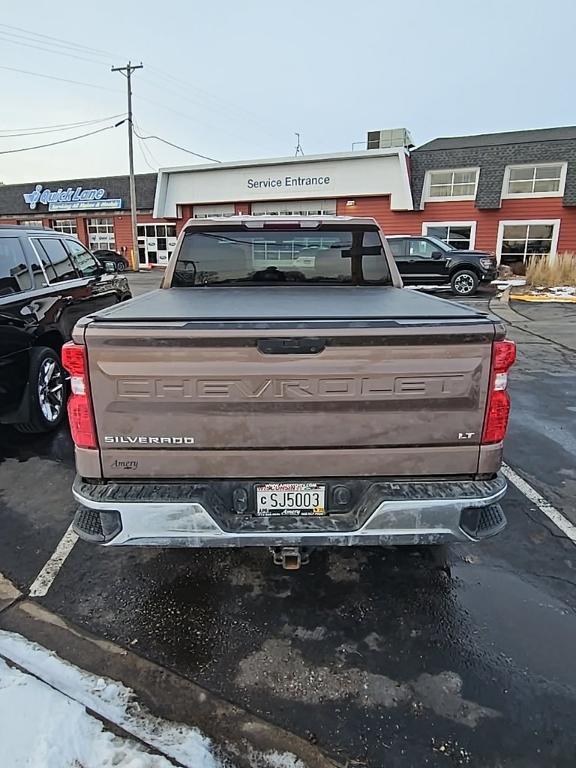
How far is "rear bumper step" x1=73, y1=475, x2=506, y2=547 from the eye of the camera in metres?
2.31

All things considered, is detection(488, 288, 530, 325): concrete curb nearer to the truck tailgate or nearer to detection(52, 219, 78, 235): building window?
the truck tailgate

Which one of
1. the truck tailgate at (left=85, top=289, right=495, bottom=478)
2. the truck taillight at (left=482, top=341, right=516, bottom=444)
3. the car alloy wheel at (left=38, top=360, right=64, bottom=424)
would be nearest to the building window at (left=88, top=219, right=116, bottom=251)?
the car alloy wheel at (left=38, top=360, right=64, bottom=424)

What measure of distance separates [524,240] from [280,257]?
23102mm

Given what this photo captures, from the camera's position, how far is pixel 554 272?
2047 cm

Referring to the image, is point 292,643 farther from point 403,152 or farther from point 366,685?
point 403,152

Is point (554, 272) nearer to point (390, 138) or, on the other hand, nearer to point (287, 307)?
point (390, 138)

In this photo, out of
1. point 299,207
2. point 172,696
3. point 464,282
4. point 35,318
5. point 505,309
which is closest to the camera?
point 172,696

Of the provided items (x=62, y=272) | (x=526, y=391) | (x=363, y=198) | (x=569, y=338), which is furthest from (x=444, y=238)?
(x=62, y=272)

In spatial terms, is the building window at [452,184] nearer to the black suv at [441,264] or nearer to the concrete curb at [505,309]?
the black suv at [441,264]

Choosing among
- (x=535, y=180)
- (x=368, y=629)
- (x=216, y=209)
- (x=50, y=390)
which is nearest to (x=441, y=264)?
(x=535, y=180)

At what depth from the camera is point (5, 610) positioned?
9.30ft

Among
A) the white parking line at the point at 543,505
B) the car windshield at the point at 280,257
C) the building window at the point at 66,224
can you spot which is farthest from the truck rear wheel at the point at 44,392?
the building window at the point at 66,224

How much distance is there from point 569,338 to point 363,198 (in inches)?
663

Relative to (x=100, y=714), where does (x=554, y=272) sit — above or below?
above
